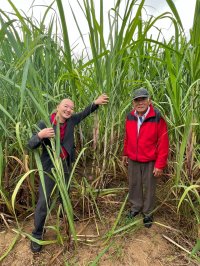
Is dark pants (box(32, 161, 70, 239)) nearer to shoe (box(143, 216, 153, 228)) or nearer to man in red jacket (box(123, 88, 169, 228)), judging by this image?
man in red jacket (box(123, 88, 169, 228))

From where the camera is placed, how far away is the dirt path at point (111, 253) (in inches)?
54.4

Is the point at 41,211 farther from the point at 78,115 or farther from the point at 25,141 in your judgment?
the point at 78,115

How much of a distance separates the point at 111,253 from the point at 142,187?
484mm

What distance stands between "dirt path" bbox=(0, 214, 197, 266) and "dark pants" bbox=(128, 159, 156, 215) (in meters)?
0.20

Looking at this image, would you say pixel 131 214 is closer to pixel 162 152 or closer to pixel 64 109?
pixel 162 152

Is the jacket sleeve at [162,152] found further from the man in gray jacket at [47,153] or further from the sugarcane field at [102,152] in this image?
the man in gray jacket at [47,153]

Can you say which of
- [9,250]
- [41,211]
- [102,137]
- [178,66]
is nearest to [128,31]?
[178,66]

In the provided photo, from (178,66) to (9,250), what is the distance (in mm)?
1444

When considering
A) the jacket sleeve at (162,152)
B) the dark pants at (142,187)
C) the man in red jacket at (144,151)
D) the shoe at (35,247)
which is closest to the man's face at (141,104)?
the man in red jacket at (144,151)

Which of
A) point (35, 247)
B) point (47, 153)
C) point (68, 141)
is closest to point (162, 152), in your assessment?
point (68, 141)

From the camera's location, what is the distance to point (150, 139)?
5.23ft

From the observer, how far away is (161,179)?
205 centimetres

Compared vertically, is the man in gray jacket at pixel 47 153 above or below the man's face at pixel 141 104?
below

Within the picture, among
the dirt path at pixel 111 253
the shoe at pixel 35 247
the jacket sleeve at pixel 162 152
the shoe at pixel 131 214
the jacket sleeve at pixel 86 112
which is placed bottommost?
the dirt path at pixel 111 253
